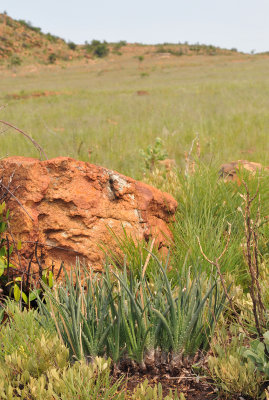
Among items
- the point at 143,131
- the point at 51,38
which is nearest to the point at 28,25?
the point at 51,38

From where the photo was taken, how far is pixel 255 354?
1.81m

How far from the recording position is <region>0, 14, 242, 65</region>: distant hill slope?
221ft

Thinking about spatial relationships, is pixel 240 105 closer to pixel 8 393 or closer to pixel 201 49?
pixel 8 393

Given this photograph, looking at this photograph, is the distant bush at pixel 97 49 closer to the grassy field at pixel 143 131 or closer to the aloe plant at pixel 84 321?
the grassy field at pixel 143 131

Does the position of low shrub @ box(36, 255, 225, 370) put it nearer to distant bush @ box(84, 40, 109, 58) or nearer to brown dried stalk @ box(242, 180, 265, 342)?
brown dried stalk @ box(242, 180, 265, 342)

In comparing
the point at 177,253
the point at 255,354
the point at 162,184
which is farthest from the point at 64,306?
the point at 162,184

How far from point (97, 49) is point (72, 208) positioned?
77497 mm

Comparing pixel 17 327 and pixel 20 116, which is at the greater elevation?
pixel 20 116

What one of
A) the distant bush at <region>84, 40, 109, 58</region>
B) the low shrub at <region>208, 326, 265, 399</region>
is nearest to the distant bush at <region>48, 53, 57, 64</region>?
the distant bush at <region>84, 40, 109, 58</region>

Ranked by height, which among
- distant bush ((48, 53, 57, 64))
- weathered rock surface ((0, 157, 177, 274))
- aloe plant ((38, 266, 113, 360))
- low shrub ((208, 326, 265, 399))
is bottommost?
low shrub ((208, 326, 265, 399))

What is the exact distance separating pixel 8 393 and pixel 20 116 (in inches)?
459

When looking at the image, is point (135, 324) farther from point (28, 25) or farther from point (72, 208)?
point (28, 25)

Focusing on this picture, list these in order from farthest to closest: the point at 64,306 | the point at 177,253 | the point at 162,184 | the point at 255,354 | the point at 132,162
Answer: the point at 132,162
the point at 162,184
the point at 177,253
the point at 64,306
the point at 255,354

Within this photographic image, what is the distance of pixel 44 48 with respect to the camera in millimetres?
73312
